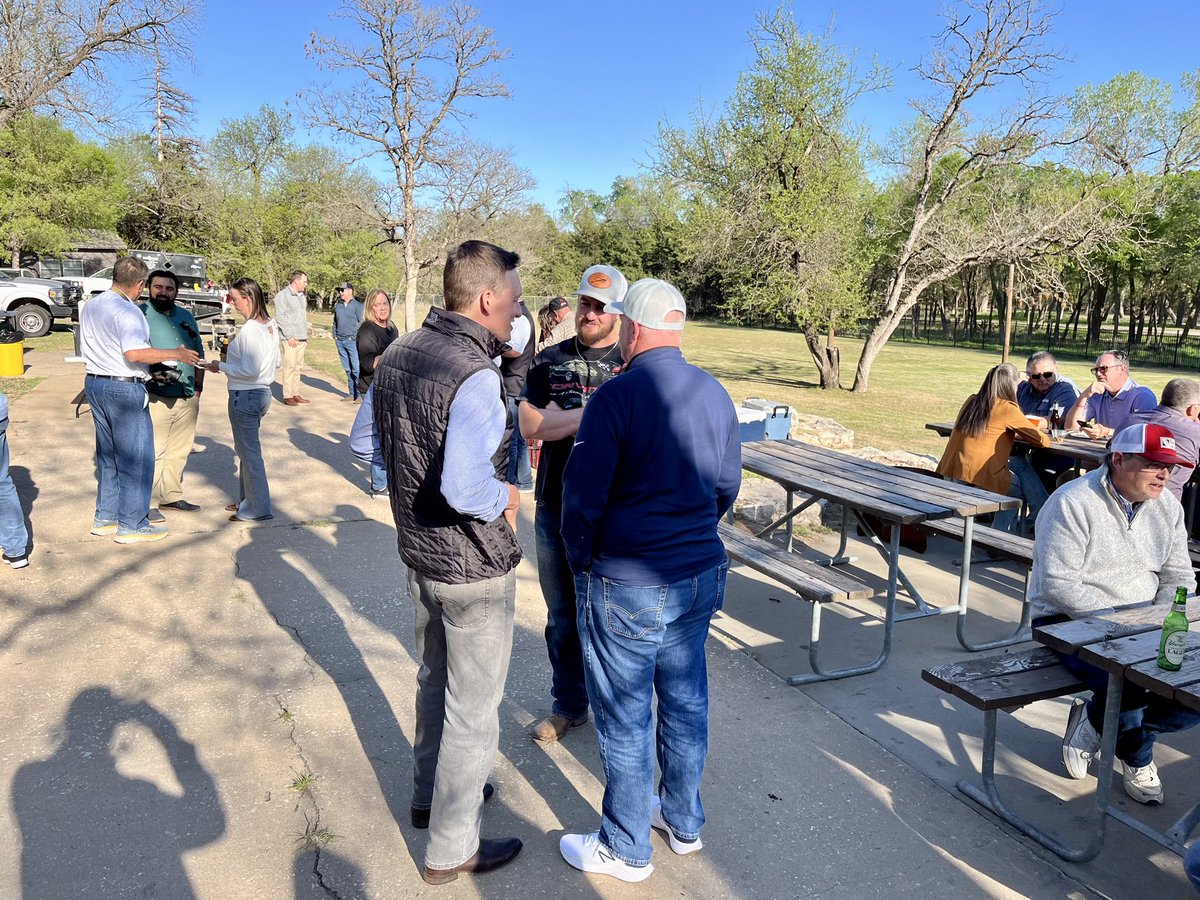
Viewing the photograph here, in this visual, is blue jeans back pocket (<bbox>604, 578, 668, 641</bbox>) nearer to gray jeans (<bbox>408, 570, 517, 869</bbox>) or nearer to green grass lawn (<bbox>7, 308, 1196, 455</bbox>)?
gray jeans (<bbox>408, 570, 517, 869</bbox>)

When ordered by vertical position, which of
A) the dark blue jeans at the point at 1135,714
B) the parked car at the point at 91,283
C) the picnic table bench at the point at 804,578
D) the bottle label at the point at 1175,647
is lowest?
the dark blue jeans at the point at 1135,714

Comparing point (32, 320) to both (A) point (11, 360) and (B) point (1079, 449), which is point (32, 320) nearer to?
(A) point (11, 360)

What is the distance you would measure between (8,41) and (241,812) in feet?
64.2

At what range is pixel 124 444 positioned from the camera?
17.0 ft

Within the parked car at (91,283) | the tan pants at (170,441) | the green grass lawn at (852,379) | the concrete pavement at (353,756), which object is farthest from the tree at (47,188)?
the concrete pavement at (353,756)

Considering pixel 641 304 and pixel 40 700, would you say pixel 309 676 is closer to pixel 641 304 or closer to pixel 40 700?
pixel 40 700

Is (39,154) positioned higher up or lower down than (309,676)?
higher up

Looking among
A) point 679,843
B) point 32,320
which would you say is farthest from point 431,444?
point 32,320

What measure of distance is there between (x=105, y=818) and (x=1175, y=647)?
3.51m

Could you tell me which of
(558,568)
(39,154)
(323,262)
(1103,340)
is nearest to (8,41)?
(39,154)

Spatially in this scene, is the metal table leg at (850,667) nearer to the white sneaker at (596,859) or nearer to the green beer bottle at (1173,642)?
the green beer bottle at (1173,642)

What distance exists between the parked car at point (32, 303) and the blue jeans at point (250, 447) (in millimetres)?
16261

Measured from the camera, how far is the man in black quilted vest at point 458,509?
225 cm

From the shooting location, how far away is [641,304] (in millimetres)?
2377
